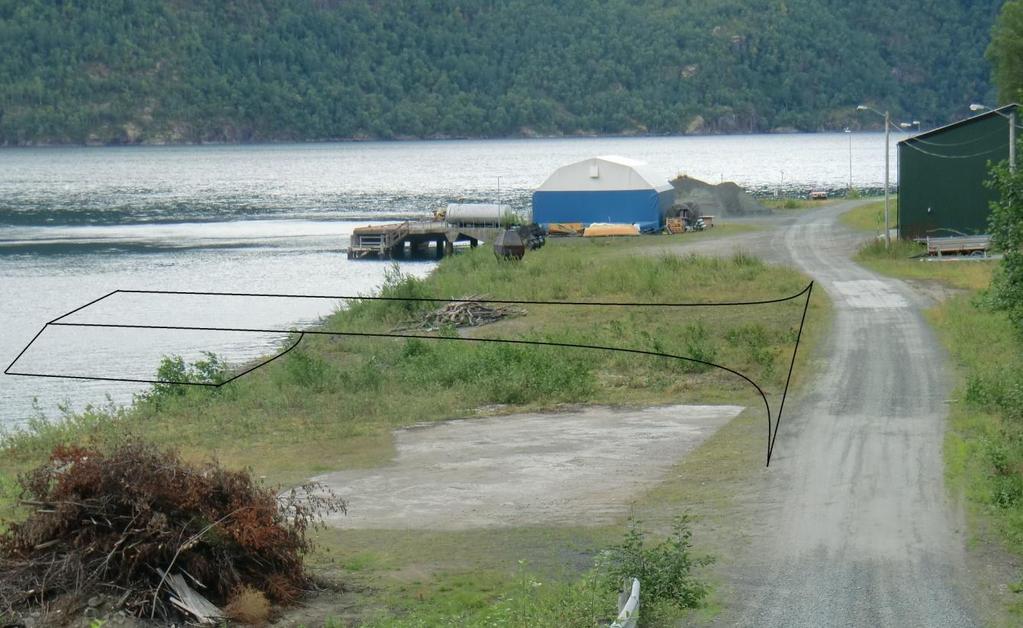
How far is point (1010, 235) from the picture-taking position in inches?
802

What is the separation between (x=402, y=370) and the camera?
33469 millimetres

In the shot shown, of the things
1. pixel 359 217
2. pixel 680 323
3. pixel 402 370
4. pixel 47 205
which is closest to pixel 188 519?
pixel 402 370

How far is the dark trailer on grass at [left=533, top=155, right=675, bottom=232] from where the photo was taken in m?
75.1

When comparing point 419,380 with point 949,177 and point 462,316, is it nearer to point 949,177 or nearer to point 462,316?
point 462,316

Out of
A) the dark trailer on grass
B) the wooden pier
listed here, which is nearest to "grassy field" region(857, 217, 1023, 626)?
the dark trailer on grass

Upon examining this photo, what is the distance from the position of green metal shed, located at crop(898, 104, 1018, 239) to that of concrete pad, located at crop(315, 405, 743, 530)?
28970 mm

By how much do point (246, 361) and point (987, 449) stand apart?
27224mm

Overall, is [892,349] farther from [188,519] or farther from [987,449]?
[188,519]

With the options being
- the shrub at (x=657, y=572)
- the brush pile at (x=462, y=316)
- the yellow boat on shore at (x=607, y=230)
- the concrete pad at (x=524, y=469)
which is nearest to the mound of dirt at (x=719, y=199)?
the yellow boat on shore at (x=607, y=230)

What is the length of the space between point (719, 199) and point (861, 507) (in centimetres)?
7027

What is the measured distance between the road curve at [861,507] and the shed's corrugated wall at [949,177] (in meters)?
20.6

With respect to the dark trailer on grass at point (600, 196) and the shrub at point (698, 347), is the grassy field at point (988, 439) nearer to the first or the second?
the shrub at point (698, 347)

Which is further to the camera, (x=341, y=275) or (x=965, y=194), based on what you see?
(x=341, y=275)

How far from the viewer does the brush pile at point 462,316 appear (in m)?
41.4
